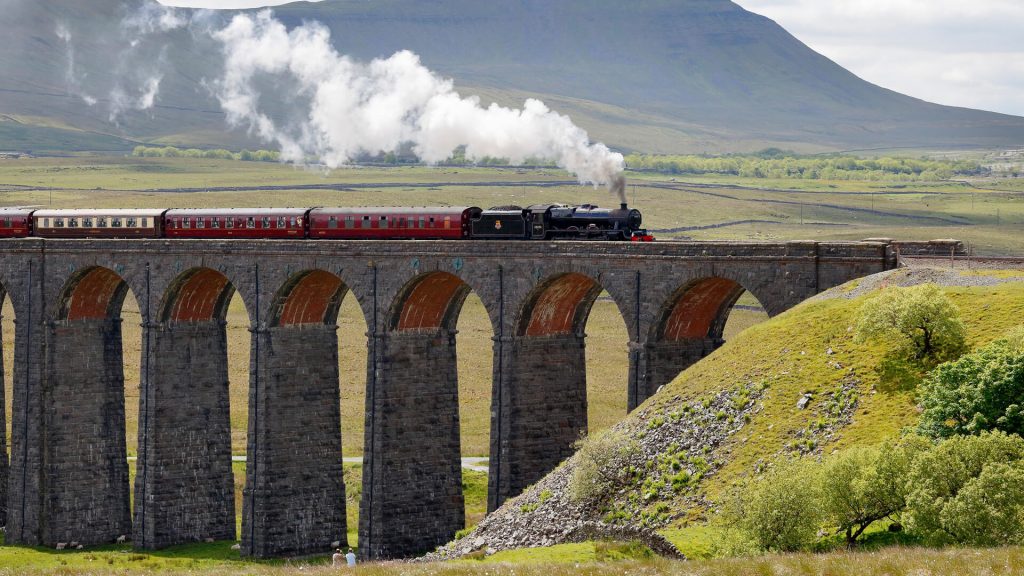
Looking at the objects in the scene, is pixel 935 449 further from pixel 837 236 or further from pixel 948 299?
pixel 837 236

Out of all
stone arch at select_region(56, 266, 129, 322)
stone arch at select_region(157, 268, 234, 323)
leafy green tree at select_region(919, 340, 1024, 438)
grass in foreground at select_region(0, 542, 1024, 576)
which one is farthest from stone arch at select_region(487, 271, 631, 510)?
stone arch at select_region(56, 266, 129, 322)

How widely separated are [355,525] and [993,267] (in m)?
36.8

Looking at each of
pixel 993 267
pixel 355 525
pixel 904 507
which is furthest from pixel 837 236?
pixel 904 507

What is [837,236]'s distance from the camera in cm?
19925

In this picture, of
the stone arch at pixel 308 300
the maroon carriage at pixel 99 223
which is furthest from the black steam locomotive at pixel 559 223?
the maroon carriage at pixel 99 223

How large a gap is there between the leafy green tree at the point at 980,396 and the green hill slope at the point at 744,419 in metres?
2.40

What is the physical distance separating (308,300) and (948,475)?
130ft

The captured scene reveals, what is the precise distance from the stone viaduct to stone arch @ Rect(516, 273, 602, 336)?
0.09m

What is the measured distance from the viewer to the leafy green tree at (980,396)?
43500 mm

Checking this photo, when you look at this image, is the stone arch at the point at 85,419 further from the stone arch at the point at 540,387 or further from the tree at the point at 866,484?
the tree at the point at 866,484

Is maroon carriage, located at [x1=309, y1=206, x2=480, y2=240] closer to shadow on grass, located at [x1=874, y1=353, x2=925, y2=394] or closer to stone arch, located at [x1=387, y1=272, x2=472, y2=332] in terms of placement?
stone arch, located at [x1=387, y1=272, x2=472, y2=332]

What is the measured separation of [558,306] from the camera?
65.2 meters

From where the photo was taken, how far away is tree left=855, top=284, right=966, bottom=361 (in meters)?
49.6

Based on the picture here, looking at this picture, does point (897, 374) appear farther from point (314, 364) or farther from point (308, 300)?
point (308, 300)
